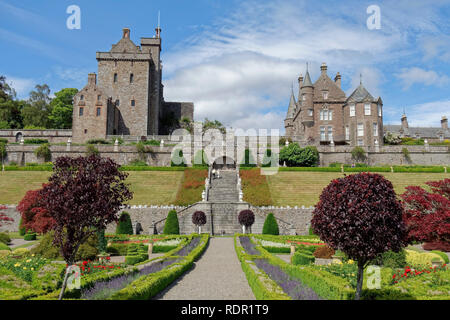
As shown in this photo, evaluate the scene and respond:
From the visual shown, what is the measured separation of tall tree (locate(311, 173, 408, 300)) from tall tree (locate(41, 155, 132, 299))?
5.77m

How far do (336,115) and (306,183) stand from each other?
21.0 meters

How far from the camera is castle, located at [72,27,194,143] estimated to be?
51875 millimetres

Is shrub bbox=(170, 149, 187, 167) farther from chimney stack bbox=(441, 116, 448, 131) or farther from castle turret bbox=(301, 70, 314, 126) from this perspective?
chimney stack bbox=(441, 116, 448, 131)

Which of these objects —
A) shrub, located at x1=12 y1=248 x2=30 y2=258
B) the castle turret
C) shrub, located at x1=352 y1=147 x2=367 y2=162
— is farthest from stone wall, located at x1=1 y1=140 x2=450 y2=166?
shrub, located at x1=12 y1=248 x2=30 y2=258

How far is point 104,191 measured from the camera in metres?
8.34

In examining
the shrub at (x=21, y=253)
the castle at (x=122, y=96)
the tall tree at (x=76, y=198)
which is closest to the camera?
the tall tree at (x=76, y=198)

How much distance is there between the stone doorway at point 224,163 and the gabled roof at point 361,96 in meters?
22.4

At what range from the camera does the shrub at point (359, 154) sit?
158 ft

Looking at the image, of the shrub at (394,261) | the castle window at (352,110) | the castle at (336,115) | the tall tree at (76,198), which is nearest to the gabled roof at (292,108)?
the castle at (336,115)

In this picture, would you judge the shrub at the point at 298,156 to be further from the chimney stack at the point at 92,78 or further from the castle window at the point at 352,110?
the chimney stack at the point at 92,78
